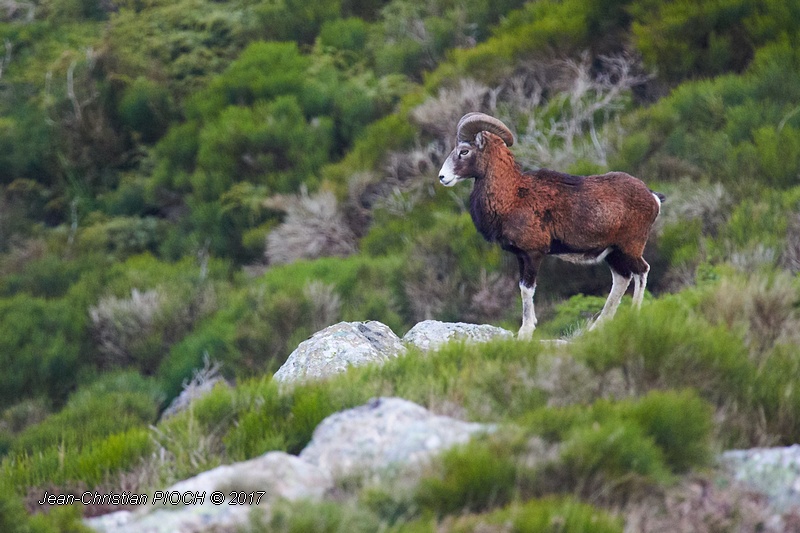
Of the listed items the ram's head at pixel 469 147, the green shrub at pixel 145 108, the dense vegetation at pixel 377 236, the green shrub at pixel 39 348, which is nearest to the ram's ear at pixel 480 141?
the ram's head at pixel 469 147

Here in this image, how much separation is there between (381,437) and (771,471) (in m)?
2.07

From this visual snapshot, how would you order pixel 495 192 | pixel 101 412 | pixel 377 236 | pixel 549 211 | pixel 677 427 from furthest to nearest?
1. pixel 377 236
2. pixel 101 412
3. pixel 495 192
4. pixel 549 211
5. pixel 677 427

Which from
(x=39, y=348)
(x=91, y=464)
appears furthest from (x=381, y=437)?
(x=39, y=348)

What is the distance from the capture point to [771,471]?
18.9ft

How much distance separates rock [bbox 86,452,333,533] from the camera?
5.48 m

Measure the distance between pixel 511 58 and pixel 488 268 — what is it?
19.9 ft

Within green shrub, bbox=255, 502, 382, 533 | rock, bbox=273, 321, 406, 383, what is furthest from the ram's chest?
green shrub, bbox=255, 502, 382, 533

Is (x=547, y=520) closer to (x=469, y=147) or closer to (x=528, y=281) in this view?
(x=528, y=281)

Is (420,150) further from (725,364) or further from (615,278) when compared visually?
(725,364)

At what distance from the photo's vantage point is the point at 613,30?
21156 mm

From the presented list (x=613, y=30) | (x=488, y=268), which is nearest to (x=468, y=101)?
(x=613, y=30)

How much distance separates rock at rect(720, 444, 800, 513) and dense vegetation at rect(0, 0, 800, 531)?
180 mm

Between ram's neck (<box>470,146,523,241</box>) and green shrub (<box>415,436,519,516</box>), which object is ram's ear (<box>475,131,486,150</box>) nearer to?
ram's neck (<box>470,146,523,241</box>)

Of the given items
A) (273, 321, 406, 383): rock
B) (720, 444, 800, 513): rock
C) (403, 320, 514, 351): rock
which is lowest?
(403, 320, 514, 351): rock
